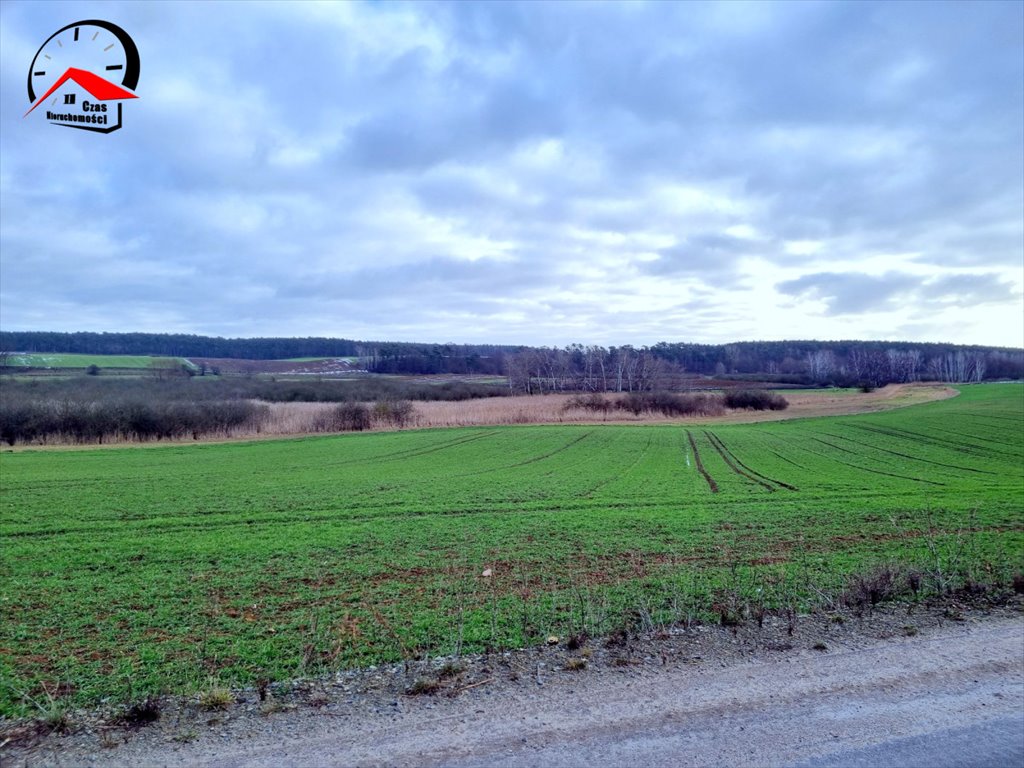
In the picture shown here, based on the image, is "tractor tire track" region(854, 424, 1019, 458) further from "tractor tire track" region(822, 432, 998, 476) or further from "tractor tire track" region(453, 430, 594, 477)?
"tractor tire track" region(453, 430, 594, 477)

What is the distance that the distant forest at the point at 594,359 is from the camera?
11481 cm

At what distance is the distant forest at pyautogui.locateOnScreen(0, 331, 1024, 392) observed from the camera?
11481 centimetres

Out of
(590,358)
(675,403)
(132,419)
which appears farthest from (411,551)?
(590,358)

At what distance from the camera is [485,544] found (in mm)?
14062

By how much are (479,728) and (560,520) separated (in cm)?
1101

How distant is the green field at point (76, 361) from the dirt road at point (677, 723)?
104435 millimetres

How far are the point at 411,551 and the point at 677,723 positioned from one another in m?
8.42

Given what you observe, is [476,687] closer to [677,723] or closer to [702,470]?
[677,723]

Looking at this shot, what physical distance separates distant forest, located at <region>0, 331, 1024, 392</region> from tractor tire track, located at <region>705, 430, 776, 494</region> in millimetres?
62567

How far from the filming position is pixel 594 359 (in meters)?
123

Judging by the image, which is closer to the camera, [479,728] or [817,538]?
[479,728]

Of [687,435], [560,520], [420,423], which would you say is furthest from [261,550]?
[420,423]

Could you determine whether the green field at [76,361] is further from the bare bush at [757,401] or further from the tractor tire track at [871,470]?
the tractor tire track at [871,470]

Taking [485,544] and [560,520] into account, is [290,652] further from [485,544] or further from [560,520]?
[560,520]
